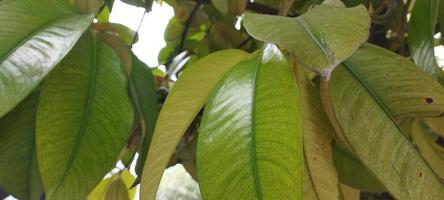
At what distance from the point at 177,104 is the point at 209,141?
9 cm

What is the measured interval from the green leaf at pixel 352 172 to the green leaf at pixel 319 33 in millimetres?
148

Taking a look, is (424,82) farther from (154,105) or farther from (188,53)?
(188,53)

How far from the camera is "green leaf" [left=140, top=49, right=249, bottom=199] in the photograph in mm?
358

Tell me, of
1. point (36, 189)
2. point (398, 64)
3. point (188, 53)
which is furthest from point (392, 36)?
point (36, 189)

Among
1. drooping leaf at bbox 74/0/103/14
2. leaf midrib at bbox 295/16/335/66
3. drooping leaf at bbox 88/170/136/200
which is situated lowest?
drooping leaf at bbox 88/170/136/200

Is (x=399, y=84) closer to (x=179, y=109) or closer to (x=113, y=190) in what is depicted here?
(x=179, y=109)

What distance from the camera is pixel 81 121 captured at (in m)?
0.39

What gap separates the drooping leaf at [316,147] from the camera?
1.10 ft

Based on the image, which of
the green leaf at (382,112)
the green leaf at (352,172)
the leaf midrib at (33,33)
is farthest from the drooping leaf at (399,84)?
the leaf midrib at (33,33)

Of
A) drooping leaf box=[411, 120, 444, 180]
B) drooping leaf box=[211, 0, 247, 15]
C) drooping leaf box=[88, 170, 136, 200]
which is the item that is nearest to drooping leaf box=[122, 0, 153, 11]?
drooping leaf box=[211, 0, 247, 15]

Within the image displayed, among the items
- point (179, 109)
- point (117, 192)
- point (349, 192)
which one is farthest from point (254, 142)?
point (117, 192)

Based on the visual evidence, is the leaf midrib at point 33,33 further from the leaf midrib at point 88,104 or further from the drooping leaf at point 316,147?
the drooping leaf at point 316,147

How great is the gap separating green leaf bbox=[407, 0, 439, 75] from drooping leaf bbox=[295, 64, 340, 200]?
13cm

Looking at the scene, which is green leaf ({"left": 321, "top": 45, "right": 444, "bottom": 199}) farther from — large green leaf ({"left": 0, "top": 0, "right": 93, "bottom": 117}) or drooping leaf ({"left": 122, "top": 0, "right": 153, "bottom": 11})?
drooping leaf ({"left": 122, "top": 0, "right": 153, "bottom": 11})
